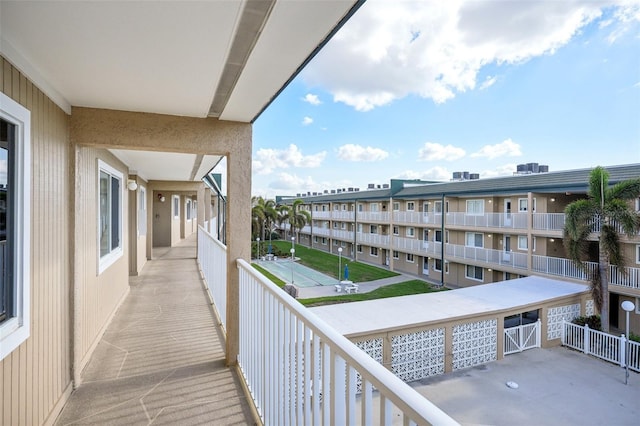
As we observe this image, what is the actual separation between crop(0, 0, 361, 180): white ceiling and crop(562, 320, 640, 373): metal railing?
11.9 meters

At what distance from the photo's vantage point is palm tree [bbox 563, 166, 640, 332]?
440 inches

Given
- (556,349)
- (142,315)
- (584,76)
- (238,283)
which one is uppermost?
(584,76)

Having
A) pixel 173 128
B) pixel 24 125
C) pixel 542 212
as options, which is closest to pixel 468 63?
pixel 542 212

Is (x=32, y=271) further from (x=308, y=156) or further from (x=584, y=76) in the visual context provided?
(x=308, y=156)

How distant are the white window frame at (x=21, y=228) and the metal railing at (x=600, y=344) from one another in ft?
41.1

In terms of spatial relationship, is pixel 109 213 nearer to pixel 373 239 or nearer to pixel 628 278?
pixel 628 278

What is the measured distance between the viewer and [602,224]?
456 inches

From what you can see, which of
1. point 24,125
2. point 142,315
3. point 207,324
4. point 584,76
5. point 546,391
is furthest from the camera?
point 584,76

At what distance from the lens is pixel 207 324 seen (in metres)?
4.43

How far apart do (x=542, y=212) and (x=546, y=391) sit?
1000 centimetres

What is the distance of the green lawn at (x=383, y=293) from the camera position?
1528 centimetres

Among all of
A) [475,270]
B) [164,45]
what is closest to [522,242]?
[475,270]

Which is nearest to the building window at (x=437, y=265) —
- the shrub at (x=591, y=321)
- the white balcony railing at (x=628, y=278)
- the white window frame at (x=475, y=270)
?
the white window frame at (x=475, y=270)

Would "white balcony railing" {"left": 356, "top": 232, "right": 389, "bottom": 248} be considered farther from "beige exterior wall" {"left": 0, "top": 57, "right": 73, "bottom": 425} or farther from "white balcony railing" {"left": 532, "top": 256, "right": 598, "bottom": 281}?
"beige exterior wall" {"left": 0, "top": 57, "right": 73, "bottom": 425}
